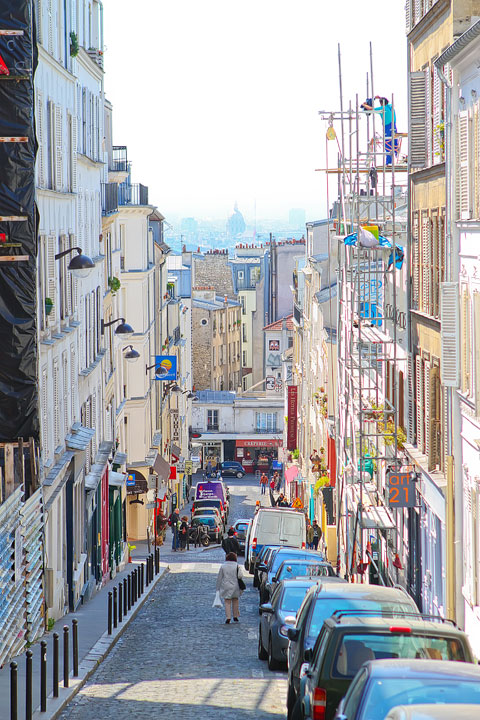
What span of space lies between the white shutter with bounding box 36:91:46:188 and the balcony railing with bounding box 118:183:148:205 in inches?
997

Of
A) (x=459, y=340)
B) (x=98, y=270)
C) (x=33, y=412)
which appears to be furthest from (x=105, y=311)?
(x=459, y=340)

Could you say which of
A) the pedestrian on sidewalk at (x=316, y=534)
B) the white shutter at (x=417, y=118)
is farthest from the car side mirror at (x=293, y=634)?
the pedestrian on sidewalk at (x=316, y=534)

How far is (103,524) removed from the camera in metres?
32.7

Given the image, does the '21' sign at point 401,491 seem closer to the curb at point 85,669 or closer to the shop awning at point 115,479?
the curb at point 85,669

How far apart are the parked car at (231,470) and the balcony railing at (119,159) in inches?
1835

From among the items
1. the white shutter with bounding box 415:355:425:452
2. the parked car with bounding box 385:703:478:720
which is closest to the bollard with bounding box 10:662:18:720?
the parked car with bounding box 385:703:478:720

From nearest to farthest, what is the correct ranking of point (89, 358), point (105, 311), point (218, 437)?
point (89, 358) < point (105, 311) < point (218, 437)

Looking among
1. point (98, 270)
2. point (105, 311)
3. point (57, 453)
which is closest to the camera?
point (57, 453)

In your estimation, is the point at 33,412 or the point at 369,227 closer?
the point at 33,412

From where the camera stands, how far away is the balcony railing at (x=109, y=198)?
35.9 m

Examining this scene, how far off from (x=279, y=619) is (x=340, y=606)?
3.70 m

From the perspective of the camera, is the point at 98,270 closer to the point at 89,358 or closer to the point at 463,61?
the point at 89,358

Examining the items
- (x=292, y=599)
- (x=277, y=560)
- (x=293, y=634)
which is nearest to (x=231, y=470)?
(x=277, y=560)

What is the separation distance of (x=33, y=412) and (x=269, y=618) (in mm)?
5465
